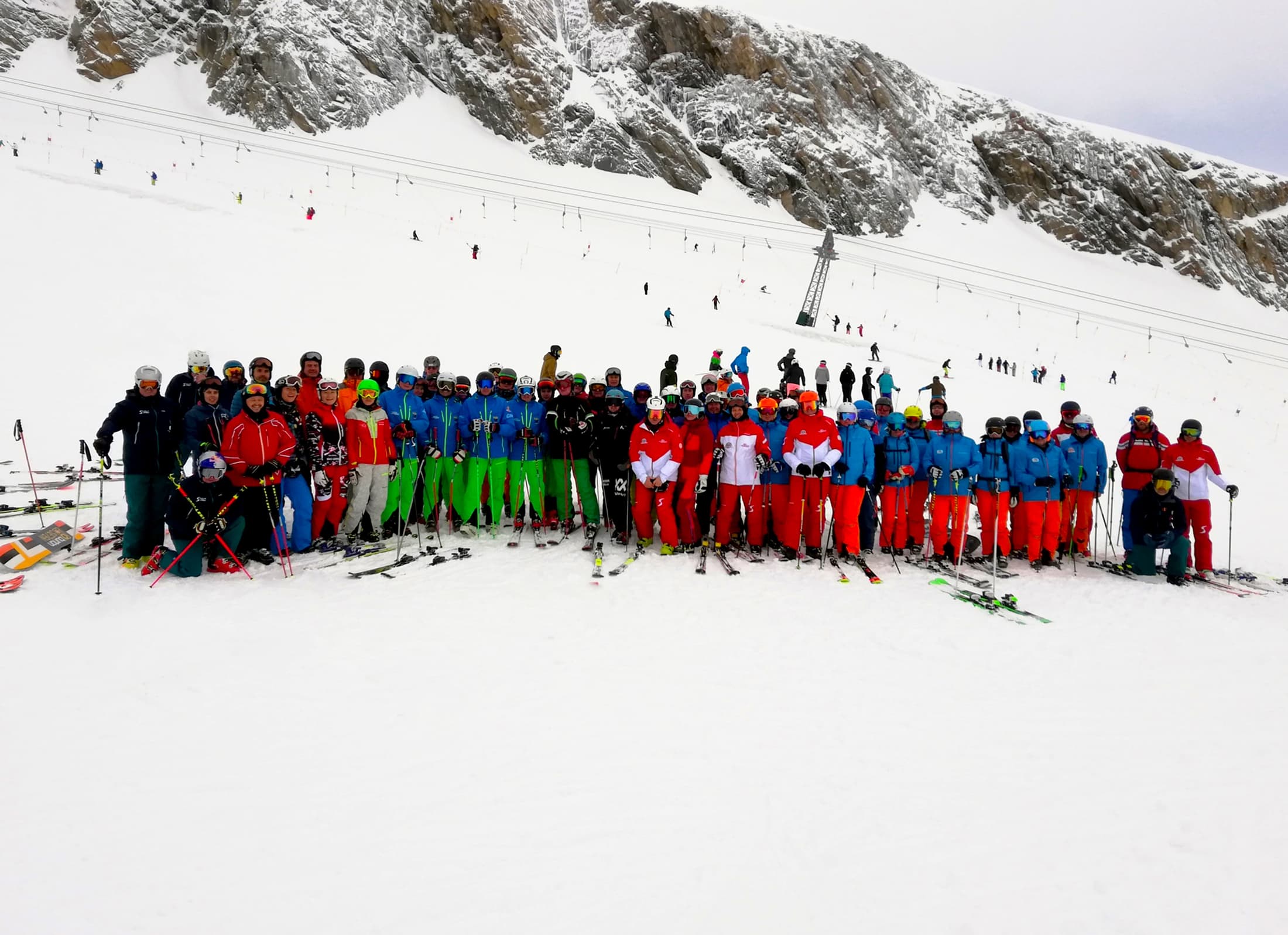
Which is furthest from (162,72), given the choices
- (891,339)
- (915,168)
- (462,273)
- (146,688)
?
(146,688)

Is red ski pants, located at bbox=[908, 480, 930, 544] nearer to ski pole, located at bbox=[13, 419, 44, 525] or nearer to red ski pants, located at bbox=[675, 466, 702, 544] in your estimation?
red ski pants, located at bbox=[675, 466, 702, 544]

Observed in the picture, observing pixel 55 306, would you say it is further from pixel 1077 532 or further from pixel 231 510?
pixel 1077 532

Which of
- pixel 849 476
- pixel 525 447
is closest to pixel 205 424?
pixel 525 447

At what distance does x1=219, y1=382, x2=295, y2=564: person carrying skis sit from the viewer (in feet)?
23.3

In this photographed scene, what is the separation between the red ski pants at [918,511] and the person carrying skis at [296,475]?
24.6 feet

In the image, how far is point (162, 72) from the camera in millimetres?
66625

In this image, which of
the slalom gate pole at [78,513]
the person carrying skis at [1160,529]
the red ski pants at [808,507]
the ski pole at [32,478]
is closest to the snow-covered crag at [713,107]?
the ski pole at [32,478]

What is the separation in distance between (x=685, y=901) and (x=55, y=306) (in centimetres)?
1962

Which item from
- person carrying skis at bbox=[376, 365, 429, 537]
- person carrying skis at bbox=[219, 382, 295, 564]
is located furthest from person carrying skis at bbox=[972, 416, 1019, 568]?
person carrying skis at bbox=[219, 382, 295, 564]

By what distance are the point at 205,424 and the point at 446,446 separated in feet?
8.69

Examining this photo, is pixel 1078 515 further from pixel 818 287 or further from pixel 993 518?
pixel 818 287

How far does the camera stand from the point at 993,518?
8.71m

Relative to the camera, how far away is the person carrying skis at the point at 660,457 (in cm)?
825

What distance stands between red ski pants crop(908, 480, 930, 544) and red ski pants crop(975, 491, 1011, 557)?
0.71m
